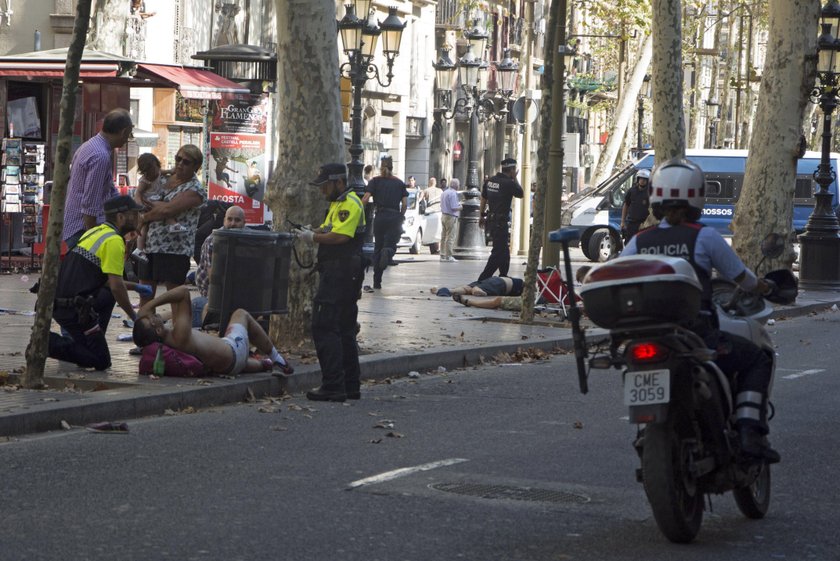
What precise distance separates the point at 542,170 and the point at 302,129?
5027mm

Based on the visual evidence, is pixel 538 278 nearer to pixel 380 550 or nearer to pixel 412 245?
pixel 380 550

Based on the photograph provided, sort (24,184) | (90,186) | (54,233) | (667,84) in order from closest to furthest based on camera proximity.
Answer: (54,233) → (90,186) → (24,184) → (667,84)

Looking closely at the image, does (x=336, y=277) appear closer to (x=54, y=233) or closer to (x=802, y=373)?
(x=54, y=233)

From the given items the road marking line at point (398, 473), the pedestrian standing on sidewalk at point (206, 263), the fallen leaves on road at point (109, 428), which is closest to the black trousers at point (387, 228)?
the pedestrian standing on sidewalk at point (206, 263)

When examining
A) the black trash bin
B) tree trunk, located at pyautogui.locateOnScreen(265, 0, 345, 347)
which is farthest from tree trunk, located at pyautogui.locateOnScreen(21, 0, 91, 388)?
tree trunk, located at pyautogui.locateOnScreen(265, 0, 345, 347)

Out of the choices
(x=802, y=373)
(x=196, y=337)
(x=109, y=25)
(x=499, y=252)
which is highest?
(x=109, y=25)

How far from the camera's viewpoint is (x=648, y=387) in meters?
6.86

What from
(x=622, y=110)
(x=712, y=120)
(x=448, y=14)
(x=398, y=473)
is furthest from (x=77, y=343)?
(x=712, y=120)

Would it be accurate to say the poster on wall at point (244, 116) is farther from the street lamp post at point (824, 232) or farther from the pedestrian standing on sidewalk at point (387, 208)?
the street lamp post at point (824, 232)

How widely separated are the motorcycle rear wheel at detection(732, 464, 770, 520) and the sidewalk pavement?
4.24 metres

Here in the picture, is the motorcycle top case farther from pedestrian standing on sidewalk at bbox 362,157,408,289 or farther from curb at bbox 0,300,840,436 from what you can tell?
pedestrian standing on sidewalk at bbox 362,157,408,289

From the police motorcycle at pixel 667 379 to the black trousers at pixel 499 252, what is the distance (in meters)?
16.5

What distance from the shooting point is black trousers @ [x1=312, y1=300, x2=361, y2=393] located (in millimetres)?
12055

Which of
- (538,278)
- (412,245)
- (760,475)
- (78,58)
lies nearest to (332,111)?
(78,58)
